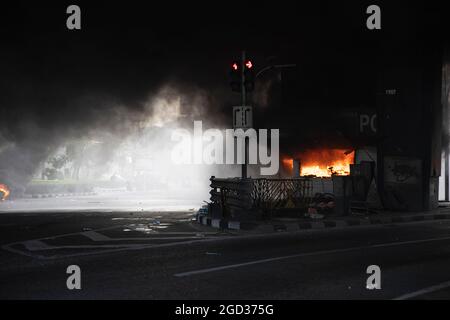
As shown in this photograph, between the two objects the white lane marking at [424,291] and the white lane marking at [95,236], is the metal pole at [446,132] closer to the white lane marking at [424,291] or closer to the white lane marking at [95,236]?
the white lane marking at [95,236]

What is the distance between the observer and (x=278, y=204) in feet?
55.4

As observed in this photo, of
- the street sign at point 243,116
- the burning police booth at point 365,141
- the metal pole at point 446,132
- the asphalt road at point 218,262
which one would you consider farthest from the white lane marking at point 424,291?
the metal pole at point 446,132

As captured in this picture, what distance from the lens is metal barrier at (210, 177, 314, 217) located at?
1589 centimetres

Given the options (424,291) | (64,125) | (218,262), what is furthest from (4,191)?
(424,291)

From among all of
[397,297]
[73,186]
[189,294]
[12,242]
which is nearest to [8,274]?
[189,294]

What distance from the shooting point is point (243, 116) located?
15.6 meters

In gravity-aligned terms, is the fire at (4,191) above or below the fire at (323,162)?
below

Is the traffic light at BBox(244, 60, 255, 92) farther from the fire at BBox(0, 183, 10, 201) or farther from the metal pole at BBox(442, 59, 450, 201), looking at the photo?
the fire at BBox(0, 183, 10, 201)

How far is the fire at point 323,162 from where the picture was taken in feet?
84.0

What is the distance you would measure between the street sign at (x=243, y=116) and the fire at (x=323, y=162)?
10782mm

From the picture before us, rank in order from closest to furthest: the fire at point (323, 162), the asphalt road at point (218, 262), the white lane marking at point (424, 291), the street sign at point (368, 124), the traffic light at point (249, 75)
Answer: the white lane marking at point (424, 291), the asphalt road at point (218, 262), the traffic light at point (249, 75), the street sign at point (368, 124), the fire at point (323, 162)

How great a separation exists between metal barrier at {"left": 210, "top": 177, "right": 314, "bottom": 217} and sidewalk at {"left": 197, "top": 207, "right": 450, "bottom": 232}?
1.92ft

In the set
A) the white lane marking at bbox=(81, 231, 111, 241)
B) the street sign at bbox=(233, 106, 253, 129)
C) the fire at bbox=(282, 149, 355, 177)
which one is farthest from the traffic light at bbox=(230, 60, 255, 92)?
the fire at bbox=(282, 149, 355, 177)
